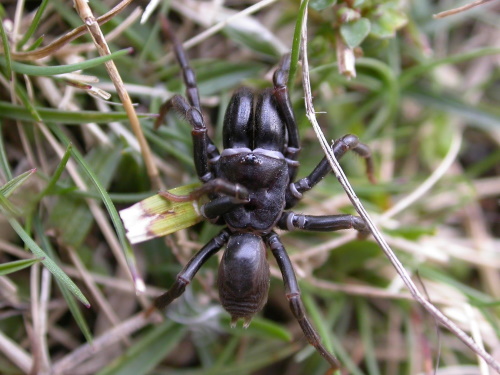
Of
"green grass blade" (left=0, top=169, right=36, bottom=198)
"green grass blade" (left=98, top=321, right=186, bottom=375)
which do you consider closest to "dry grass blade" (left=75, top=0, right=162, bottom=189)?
"green grass blade" (left=0, top=169, right=36, bottom=198)

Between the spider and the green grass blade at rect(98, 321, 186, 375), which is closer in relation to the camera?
the spider

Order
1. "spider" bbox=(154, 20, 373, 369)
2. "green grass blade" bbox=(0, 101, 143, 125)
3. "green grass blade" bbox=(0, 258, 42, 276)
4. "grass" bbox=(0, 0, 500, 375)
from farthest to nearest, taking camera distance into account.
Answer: "grass" bbox=(0, 0, 500, 375) < "green grass blade" bbox=(0, 101, 143, 125) < "spider" bbox=(154, 20, 373, 369) < "green grass blade" bbox=(0, 258, 42, 276)

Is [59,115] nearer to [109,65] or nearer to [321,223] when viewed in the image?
[109,65]

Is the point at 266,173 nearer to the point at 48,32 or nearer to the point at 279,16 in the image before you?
the point at 279,16

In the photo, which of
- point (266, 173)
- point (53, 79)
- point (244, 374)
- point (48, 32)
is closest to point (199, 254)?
point (266, 173)

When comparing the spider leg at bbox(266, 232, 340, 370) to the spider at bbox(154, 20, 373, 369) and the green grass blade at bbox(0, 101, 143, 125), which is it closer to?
the spider at bbox(154, 20, 373, 369)

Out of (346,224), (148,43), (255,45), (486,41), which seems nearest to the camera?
(346,224)

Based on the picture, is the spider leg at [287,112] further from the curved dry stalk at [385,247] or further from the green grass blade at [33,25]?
the green grass blade at [33,25]

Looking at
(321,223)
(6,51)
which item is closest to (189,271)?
(321,223)
